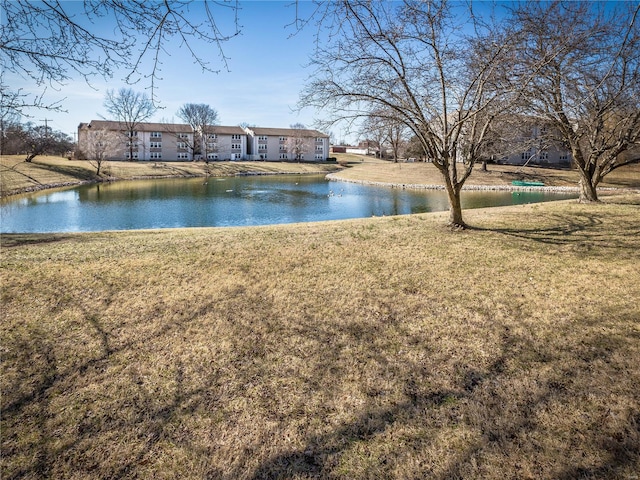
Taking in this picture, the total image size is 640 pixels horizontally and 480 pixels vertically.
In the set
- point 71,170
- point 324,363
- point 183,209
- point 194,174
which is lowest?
point 324,363

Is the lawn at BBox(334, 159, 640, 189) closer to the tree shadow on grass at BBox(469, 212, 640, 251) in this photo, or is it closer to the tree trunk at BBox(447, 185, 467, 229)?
the tree shadow on grass at BBox(469, 212, 640, 251)

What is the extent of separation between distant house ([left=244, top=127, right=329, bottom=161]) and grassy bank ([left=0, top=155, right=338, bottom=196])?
9344 mm

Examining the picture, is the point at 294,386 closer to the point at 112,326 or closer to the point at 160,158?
the point at 112,326

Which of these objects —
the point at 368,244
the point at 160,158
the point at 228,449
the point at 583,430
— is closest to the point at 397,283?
the point at 368,244

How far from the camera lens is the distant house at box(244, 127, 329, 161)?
8044cm

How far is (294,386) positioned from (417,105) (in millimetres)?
7156

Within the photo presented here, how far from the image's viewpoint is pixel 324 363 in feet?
15.4

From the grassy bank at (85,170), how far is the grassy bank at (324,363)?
29369 mm

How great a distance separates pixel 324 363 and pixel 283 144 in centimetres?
8233

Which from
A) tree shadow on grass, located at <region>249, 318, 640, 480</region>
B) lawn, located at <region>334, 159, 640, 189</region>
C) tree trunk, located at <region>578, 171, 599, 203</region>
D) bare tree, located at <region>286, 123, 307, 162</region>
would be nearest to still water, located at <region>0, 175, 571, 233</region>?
tree trunk, located at <region>578, 171, 599, 203</region>

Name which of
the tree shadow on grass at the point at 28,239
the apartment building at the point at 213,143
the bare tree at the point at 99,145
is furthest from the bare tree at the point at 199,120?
the tree shadow on grass at the point at 28,239

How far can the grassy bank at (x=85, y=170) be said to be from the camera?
35.1m

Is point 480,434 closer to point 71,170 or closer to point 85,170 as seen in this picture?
point 71,170

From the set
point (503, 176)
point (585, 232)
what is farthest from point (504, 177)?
point (585, 232)
